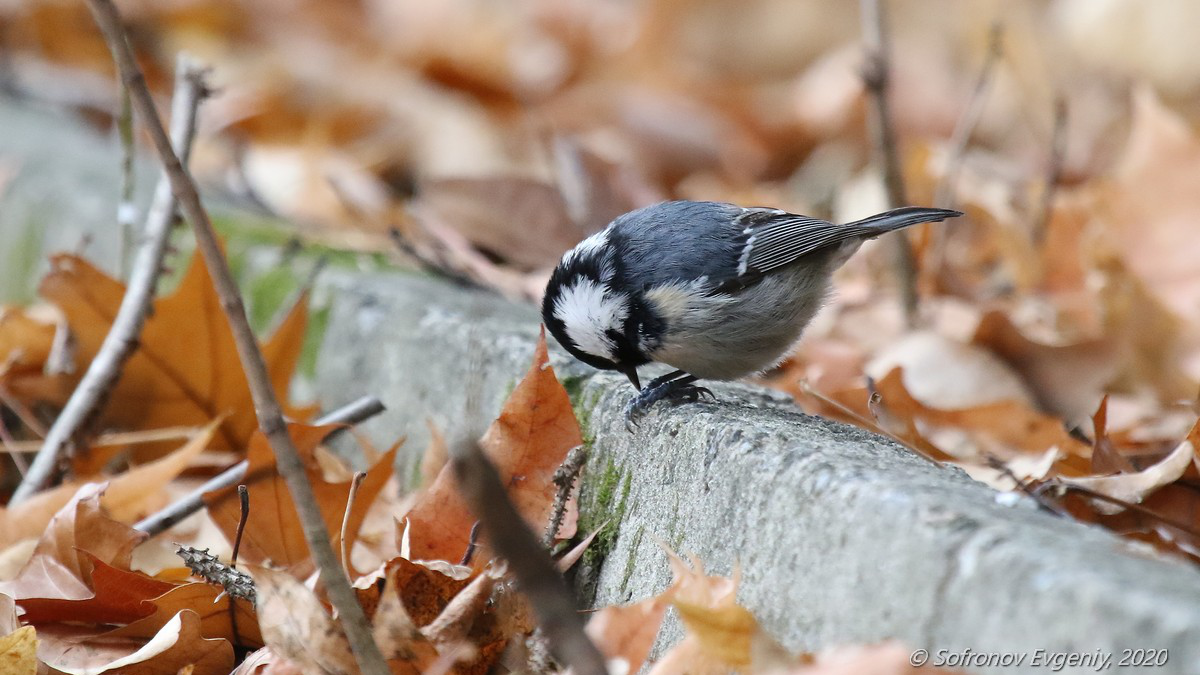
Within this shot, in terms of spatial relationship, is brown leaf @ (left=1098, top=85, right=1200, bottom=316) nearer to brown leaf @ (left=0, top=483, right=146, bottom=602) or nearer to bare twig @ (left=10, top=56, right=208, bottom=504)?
bare twig @ (left=10, top=56, right=208, bottom=504)

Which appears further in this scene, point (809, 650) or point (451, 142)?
point (451, 142)

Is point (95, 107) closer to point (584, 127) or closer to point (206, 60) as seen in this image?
point (206, 60)

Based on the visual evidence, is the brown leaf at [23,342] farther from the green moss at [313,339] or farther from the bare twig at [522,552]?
the bare twig at [522,552]

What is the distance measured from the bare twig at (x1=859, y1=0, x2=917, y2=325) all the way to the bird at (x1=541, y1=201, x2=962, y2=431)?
1.74ft

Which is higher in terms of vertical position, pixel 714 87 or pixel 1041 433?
pixel 714 87

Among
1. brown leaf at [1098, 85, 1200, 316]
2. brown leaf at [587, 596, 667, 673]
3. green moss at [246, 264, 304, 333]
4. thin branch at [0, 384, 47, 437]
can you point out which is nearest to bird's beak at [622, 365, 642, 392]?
brown leaf at [587, 596, 667, 673]

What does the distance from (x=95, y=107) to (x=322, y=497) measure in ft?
12.1

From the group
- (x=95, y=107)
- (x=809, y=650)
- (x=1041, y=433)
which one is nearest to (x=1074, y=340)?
(x=1041, y=433)

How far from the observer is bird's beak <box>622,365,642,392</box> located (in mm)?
2020

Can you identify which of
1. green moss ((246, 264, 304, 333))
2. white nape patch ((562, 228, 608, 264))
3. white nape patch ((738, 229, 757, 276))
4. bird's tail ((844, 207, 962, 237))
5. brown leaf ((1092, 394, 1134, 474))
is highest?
white nape patch ((562, 228, 608, 264))

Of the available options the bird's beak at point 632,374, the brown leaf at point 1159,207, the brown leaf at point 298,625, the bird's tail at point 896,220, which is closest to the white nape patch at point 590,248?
the bird's beak at point 632,374

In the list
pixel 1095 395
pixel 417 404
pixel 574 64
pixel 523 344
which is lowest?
pixel 1095 395

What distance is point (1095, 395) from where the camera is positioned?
2600 millimetres

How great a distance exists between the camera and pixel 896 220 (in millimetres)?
2357
